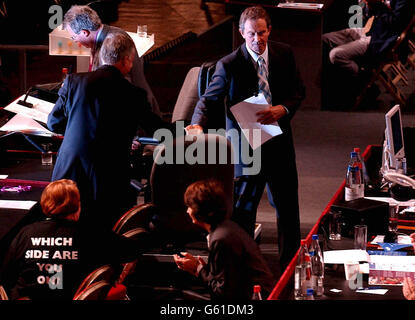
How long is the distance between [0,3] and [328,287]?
780 centimetres

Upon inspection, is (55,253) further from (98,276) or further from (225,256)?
(225,256)

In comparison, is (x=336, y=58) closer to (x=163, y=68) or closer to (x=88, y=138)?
(x=163, y=68)

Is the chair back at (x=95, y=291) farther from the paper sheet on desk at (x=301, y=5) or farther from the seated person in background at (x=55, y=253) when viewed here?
the paper sheet on desk at (x=301, y=5)

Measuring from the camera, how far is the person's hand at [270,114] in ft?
15.8

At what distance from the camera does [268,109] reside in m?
4.83

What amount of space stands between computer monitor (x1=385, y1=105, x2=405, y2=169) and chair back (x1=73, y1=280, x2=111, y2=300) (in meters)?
1.96

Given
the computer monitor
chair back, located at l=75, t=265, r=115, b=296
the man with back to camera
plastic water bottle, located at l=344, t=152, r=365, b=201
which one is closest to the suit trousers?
plastic water bottle, located at l=344, t=152, r=365, b=201

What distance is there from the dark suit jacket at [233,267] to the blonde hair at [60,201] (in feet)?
2.15

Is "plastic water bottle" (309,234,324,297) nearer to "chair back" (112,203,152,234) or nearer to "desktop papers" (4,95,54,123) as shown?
"chair back" (112,203,152,234)

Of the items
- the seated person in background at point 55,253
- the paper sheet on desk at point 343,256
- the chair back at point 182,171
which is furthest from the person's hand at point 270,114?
the seated person in background at point 55,253

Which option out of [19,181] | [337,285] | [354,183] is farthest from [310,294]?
[19,181]

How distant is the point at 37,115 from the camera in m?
5.43

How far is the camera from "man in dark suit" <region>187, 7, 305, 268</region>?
4.90m
